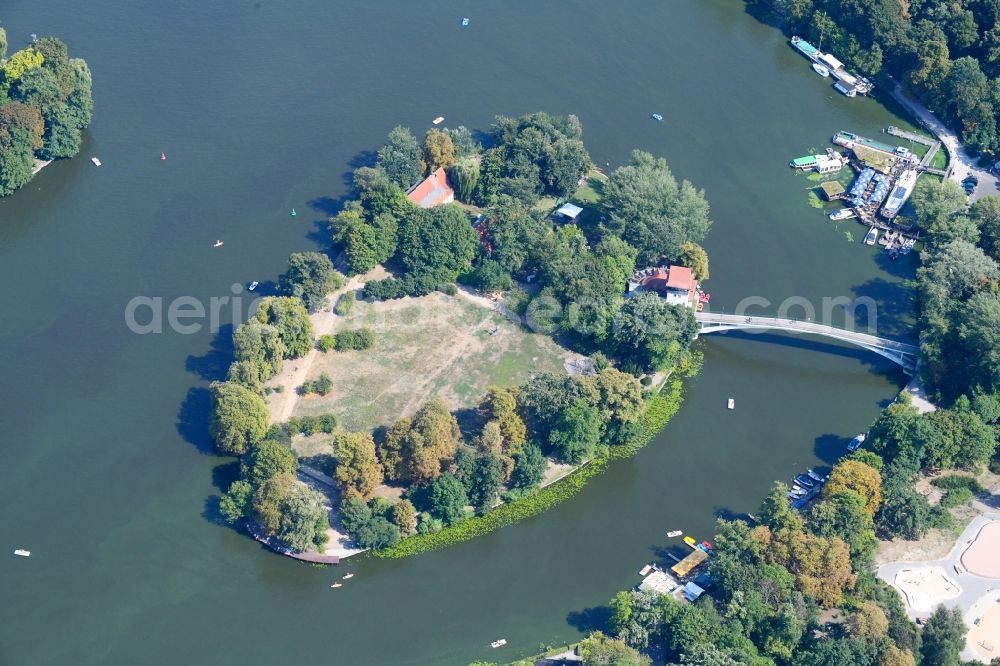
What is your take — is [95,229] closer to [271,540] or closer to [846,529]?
[271,540]

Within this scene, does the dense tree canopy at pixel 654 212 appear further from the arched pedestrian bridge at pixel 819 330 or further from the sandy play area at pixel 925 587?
the sandy play area at pixel 925 587

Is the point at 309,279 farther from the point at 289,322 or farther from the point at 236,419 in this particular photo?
the point at 236,419

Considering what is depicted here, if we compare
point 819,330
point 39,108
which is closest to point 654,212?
point 819,330

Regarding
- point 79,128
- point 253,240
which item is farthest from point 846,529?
point 79,128

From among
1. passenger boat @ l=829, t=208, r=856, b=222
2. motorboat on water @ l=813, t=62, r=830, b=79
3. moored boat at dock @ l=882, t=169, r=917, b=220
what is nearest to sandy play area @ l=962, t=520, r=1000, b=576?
moored boat at dock @ l=882, t=169, r=917, b=220

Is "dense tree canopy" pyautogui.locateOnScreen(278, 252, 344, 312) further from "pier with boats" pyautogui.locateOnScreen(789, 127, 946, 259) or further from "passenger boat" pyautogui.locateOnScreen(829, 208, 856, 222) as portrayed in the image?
"pier with boats" pyautogui.locateOnScreen(789, 127, 946, 259)

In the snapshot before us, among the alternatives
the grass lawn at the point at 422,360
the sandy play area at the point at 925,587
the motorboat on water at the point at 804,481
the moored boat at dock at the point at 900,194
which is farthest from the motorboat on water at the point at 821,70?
the sandy play area at the point at 925,587
